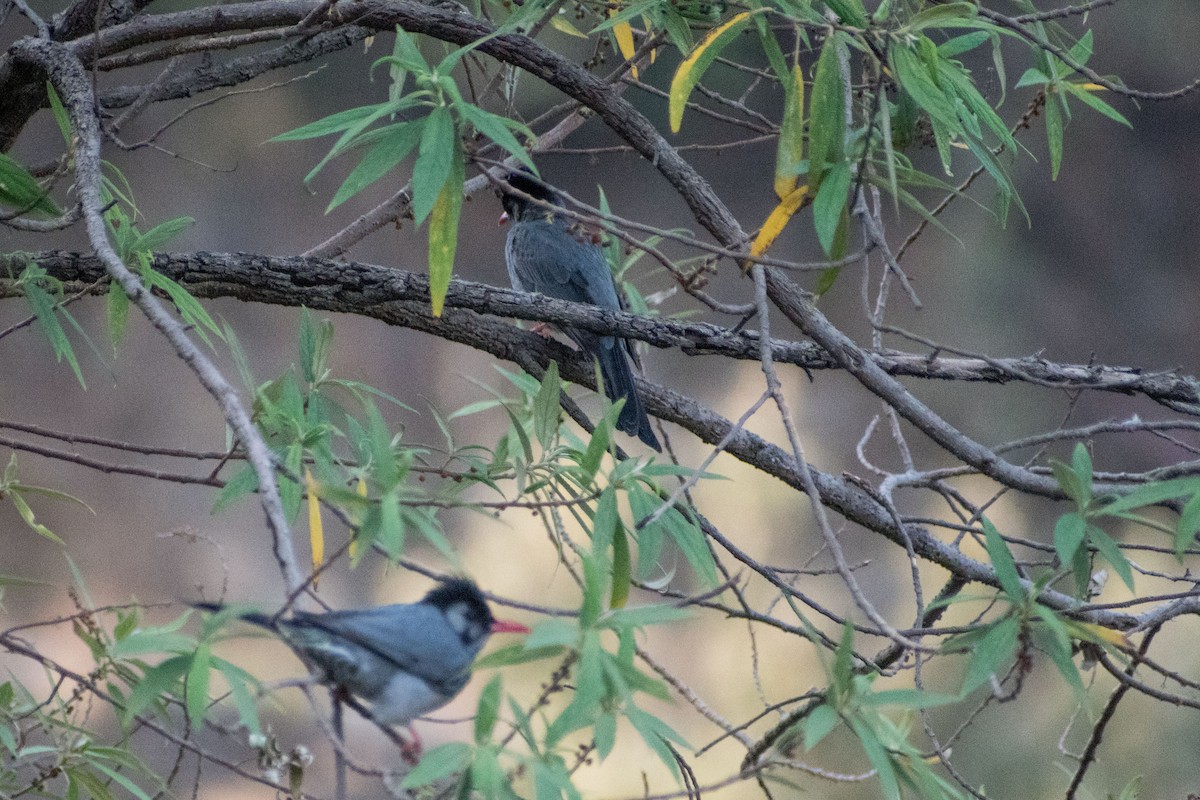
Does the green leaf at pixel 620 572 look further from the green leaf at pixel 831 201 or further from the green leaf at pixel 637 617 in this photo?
the green leaf at pixel 831 201

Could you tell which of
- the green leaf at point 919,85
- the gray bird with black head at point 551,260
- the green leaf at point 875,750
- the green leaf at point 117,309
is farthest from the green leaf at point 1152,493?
the gray bird with black head at point 551,260

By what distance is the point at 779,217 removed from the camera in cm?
139

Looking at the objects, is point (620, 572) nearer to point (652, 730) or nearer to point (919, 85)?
point (652, 730)

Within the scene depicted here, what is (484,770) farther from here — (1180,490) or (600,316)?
(600,316)

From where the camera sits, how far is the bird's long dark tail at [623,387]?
98.5 inches

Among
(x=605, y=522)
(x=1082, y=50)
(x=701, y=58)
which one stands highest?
(x=1082, y=50)

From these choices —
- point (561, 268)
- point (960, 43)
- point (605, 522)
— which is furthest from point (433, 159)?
point (561, 268)

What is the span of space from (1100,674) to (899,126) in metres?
4.57

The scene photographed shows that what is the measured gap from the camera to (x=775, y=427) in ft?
16.5

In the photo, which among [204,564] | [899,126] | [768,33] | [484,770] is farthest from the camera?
[204,564]

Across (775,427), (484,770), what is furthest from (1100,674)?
(484,770)

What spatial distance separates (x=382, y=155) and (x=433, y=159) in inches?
2.2

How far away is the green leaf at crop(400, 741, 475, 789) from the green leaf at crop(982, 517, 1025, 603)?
605 mm

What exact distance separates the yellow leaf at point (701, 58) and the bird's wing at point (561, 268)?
169 centimetres
